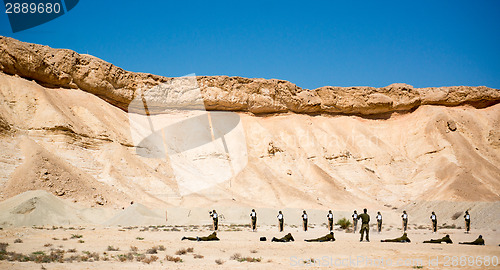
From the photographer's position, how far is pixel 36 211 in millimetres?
24625

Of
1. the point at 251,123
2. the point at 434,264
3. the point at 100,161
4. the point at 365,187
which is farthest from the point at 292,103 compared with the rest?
the point at 434,264

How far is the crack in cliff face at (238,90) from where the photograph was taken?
3967 centimetres

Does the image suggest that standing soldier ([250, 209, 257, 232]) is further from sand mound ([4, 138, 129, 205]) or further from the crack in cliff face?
the crack in cliff face

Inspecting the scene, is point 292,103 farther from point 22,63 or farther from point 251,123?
point 22,63

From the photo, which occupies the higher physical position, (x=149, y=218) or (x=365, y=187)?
(x=365, y=187)

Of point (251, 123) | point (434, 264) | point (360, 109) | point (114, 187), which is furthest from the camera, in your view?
point (360, 109)

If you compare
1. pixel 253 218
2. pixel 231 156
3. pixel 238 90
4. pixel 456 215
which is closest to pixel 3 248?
pixel 253 218

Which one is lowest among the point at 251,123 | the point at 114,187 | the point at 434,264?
the point at 434,264

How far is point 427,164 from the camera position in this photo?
48781 millimetres

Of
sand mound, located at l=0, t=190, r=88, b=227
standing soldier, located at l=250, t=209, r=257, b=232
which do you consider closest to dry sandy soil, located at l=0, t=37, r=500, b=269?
sand mound, located at l=0, t=190, r=88, b=227

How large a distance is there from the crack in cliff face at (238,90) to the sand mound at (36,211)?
17.0 metres

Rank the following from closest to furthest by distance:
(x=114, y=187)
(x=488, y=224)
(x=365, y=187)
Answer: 1. (x=488, y=224)
2. (x=114, y=187)
3. (x=365, y=187)

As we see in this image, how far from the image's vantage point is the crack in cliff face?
130 feet

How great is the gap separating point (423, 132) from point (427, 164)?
16.8 feet
